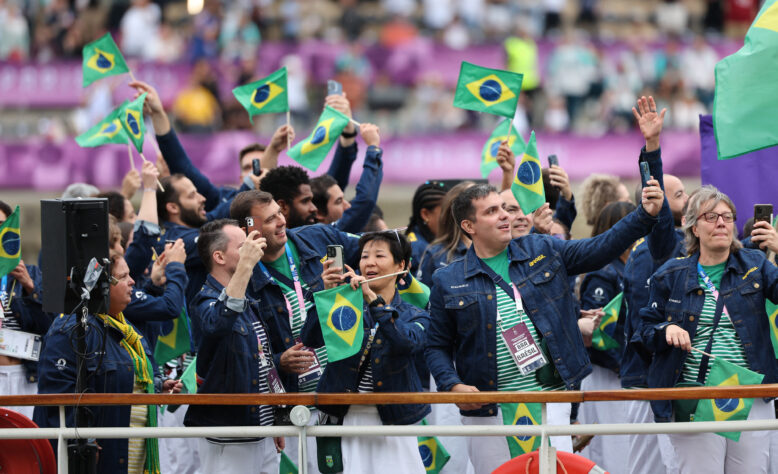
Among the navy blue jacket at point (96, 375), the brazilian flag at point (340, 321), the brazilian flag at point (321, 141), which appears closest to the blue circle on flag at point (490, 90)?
the brazilian flag at point (321, 141)

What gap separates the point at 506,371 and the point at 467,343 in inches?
9.8

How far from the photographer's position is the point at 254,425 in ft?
20.0

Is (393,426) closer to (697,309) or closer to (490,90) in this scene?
(697,309)

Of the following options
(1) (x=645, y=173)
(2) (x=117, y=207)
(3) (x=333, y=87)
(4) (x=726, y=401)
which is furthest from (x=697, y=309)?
(2) (x=117, y=207)

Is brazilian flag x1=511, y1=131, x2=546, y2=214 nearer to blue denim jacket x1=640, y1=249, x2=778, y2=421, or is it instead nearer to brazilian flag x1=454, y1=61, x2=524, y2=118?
blue denim jacket x1=640, y1=249, x2=778, y2=421

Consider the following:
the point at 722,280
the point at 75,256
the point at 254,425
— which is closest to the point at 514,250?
the point at 722,280

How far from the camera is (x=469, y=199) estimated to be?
21.1 ft

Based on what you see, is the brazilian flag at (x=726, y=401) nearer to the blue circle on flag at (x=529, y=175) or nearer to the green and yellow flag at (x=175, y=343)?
the blue circle on flag at (x=529, y=175)

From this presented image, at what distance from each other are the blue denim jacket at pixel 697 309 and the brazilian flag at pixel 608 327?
85cm

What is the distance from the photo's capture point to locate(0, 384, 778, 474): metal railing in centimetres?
540

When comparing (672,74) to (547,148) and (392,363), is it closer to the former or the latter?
(547,148)

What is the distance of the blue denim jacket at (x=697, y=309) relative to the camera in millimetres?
6305

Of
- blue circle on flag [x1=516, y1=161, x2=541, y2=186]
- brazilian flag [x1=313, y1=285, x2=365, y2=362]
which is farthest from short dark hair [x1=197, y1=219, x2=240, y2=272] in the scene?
blue circle on flag [x1=516, y1=161, x2=541, y2=186]

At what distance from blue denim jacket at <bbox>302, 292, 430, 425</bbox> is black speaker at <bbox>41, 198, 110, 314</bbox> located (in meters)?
1.12
